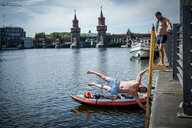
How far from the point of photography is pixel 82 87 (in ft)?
59.4

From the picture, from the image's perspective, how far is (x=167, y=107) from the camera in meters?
4.74

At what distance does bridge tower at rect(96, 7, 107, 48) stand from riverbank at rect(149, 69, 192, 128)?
162508 mm

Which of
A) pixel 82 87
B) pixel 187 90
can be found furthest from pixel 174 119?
pixel 82 87

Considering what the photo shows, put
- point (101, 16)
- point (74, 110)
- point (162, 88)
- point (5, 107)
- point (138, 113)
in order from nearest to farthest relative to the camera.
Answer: point (162, 88)
point (138, 113)
point (74, 110)
point (5, 107)
point (101, 16)

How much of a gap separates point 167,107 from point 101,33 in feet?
549

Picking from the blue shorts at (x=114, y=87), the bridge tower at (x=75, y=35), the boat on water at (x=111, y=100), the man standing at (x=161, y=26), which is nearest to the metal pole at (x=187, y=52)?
the blue shorts at (x=114, y=87)

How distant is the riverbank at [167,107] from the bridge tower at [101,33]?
533 ft

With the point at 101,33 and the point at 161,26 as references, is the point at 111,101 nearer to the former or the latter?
the point at 161,26

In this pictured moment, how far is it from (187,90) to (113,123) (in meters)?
6.27

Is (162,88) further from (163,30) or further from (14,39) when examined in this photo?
(14,39)

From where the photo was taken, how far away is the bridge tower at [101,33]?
169 m

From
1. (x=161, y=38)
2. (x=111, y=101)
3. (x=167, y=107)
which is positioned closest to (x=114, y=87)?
(x=167, y=107)

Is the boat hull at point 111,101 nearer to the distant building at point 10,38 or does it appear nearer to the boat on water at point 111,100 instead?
the boat on water at point 111,100

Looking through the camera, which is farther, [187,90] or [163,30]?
[163,30]
